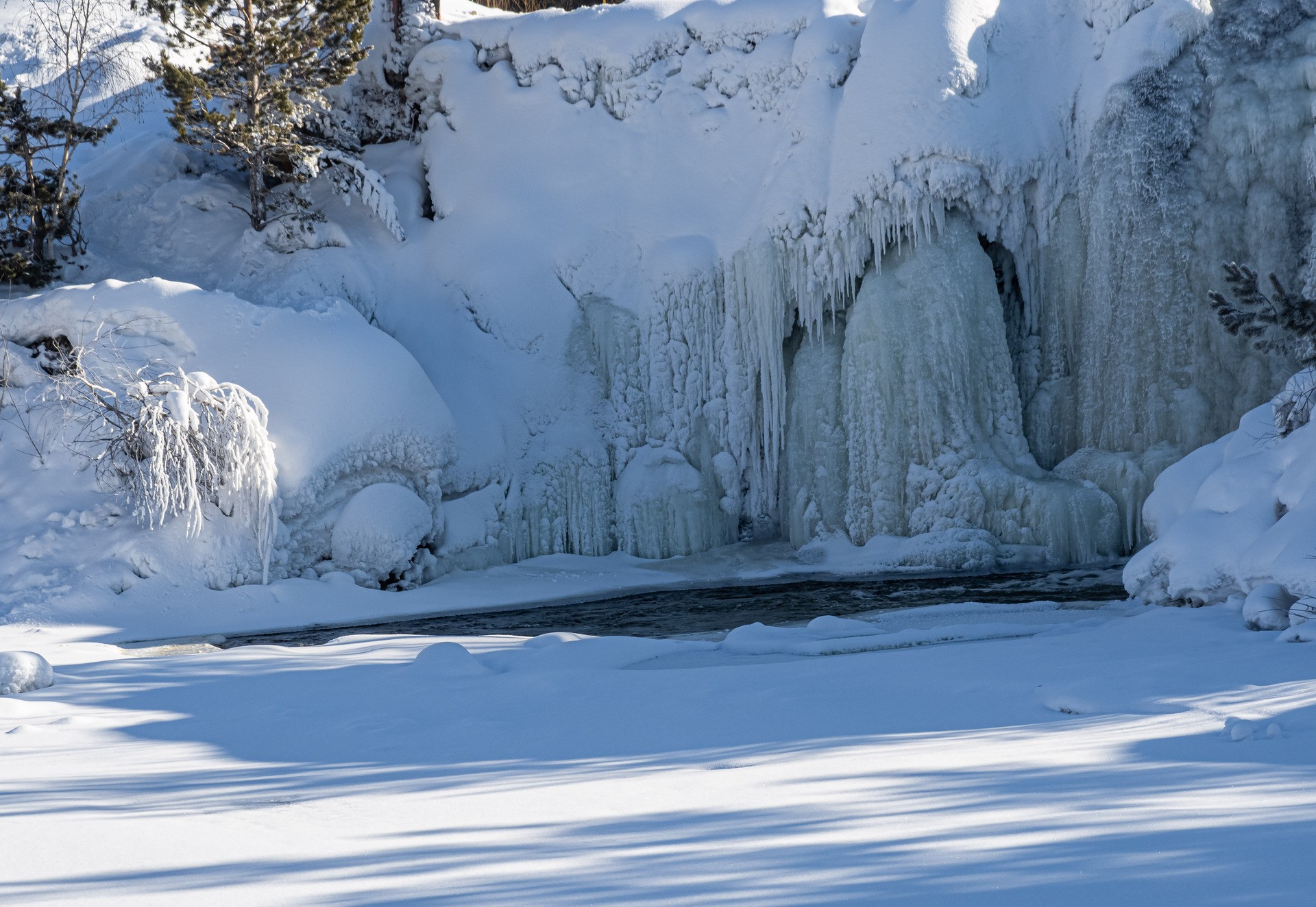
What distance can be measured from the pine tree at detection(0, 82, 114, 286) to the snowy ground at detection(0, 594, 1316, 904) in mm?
8407

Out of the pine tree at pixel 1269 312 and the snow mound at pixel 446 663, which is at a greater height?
the pine tree at pixel 1269 312

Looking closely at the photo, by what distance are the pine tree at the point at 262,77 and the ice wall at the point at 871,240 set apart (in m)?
1.90

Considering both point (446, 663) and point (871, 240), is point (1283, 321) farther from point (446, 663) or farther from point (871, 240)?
point (871, 240)

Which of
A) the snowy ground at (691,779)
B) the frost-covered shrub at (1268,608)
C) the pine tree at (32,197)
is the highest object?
the pine tree at (32,197)

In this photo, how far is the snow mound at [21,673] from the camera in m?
5.50

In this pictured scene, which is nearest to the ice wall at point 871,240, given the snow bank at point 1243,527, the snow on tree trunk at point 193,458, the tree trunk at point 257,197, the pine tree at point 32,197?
the tree trunk at point 257,197

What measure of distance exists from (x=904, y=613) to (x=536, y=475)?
6083mm

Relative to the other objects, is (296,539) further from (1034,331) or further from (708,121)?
(1034,331)

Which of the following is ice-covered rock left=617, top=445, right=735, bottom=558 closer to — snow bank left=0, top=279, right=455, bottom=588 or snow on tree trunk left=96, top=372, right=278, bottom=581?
snow bank left=0, top=279, right=455, bottom=588

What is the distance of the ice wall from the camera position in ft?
38.1

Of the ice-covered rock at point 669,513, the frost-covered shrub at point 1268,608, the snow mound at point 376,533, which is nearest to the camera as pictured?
the frost-covered shrub at point 1268,608

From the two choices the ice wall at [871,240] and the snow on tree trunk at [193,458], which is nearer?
the snow on tree trunk at [193,458]

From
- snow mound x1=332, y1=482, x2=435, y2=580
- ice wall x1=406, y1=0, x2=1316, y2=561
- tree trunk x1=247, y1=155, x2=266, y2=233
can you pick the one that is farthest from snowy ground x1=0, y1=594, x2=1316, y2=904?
tree trunk x1=247, y1=155, x2=266, y2=233

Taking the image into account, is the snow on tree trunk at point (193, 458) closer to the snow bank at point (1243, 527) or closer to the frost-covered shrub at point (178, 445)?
the frost-covered shrub at point (178, 445)
